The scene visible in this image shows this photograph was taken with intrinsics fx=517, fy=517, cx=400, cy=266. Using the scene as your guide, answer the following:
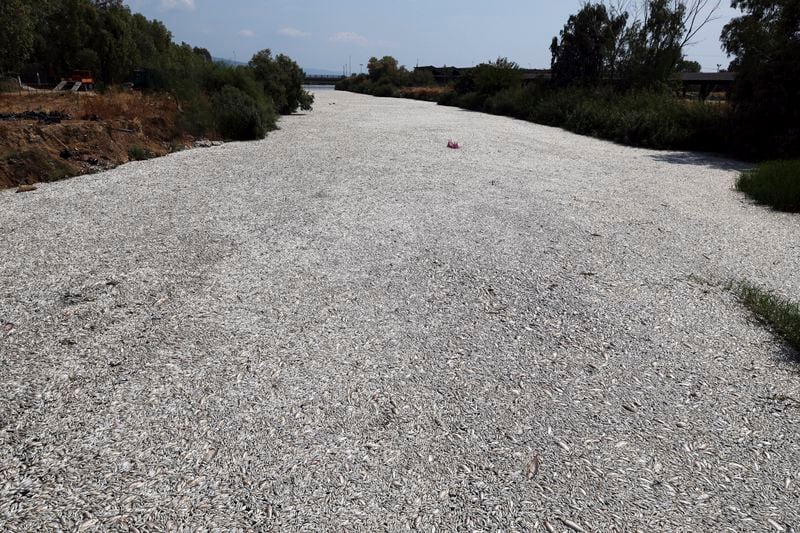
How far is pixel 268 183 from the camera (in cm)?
871

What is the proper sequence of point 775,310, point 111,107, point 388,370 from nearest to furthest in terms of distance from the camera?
point 388,370 < point 775,310 < point 111,107

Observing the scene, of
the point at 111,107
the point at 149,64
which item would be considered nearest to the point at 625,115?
the point at 111,107

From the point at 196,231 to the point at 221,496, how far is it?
14.1 ft

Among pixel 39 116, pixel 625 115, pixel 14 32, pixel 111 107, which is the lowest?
pixel 39 116

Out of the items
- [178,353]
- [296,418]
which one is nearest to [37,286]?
[178,353]

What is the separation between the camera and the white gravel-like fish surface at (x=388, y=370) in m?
2.41

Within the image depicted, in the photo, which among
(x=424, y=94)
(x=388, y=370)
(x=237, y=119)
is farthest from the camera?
(x=424, y=94)

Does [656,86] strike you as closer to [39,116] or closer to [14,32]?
[39,116]

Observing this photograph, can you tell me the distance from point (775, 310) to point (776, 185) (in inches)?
214

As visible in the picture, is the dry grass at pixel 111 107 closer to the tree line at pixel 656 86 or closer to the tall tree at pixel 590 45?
the tree line at pixel 656 86

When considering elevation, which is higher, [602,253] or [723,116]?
[723,116]

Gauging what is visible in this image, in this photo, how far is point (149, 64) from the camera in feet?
77.6

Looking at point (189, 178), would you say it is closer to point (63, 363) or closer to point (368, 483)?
point (63, 363)

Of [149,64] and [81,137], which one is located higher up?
[149,64]
